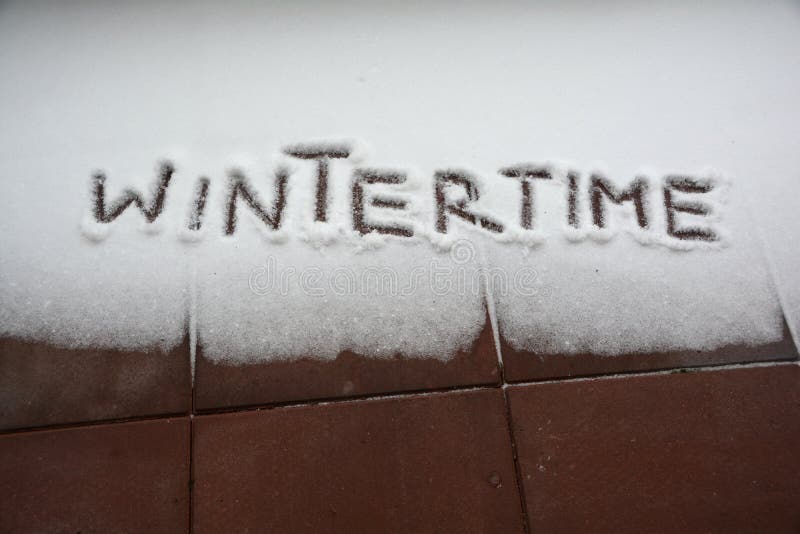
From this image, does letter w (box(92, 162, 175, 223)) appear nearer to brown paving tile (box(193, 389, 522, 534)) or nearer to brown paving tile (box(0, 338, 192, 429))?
brown paving tile (box(0, 338, 192, 429))

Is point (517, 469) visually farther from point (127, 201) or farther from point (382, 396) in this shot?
point (127, 201)

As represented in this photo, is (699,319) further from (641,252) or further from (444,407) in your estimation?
(444,407)

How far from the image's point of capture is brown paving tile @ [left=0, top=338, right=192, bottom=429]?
1.34 m

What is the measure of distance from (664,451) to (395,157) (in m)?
1.23

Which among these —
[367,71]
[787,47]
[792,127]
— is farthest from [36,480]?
[787,47]

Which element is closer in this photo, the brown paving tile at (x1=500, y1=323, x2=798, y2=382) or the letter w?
the brown paving tile at (x1=500, y1=323, x2=798, y2=382)

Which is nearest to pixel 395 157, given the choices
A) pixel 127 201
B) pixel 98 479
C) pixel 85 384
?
pixel 127 201

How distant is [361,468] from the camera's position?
1317mm

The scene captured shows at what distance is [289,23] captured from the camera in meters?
1.76

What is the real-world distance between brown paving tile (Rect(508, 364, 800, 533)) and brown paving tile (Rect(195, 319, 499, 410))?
0.15 metres

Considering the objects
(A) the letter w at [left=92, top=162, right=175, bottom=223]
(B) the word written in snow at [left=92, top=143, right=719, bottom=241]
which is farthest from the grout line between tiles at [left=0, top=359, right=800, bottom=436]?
(A) the letter w at [left=92, top=162, right=175, bottom=223]

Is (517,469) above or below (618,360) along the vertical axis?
below

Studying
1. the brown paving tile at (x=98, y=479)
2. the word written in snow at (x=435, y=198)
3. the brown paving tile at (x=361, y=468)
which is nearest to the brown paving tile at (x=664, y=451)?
the brown paving tile at (x=361, y=468)

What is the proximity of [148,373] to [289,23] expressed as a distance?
1.32 m
